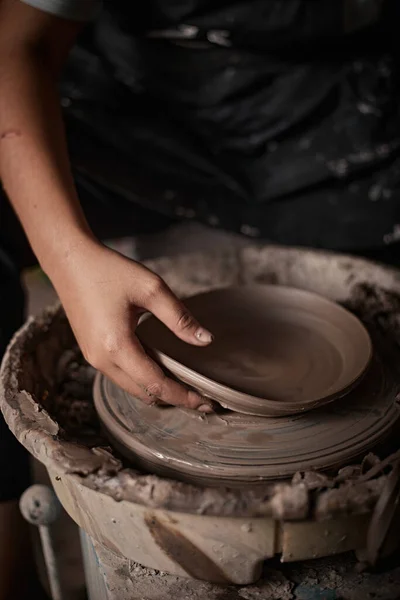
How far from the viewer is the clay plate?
3.45 feet

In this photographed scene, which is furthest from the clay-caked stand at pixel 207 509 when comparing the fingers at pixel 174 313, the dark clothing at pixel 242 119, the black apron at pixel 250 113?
the black apron at pixel 250 113

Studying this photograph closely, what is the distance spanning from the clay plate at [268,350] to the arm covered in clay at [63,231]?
69mm

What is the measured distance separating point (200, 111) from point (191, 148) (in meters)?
0.10

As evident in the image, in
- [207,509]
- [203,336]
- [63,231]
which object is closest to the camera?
[207,509]

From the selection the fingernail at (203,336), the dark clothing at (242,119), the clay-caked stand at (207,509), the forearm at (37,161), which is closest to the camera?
the clay-caked stand at (207,509)

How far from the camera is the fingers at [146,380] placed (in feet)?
3.30

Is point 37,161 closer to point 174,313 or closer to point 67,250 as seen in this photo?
point 67,250

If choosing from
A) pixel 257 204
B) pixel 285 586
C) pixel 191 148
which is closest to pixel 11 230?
pixel 191 148

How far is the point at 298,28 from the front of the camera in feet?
5.12

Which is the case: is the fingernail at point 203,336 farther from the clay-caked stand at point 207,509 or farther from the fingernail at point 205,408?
the clay-caked stand at point 207,509

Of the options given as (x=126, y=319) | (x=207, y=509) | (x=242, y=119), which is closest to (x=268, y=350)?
(x=126, y=319)

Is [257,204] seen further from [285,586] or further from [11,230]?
[285,586]

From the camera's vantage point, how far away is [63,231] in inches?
44.0

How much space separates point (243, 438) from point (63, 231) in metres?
0.46
